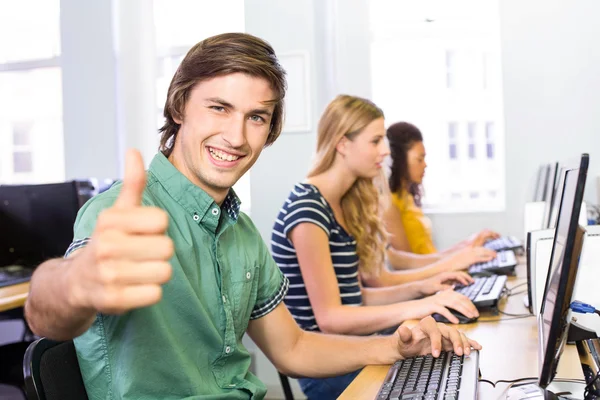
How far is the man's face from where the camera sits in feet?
4.60

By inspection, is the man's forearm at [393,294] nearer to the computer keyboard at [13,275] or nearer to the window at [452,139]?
the computer keyboard at [13,275]

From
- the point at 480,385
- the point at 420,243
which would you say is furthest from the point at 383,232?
the point at 480,385

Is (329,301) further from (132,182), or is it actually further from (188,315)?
(132,182)

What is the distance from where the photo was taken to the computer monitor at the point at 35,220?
3262 mm

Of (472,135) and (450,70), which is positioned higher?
(450,70)

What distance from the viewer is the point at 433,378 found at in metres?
1.29

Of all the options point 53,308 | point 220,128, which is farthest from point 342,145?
point 53,308

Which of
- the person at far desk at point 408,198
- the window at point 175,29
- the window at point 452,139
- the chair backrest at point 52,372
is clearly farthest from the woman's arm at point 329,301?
the window at point 175,29

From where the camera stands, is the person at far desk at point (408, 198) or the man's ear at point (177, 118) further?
the person at far desk at point (408, 198)

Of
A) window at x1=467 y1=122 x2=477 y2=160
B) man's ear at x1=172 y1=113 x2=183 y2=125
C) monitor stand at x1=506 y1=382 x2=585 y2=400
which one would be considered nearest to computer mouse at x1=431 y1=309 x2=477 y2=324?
monitor stand at x1=506 y1=382 x2=585 y2=400

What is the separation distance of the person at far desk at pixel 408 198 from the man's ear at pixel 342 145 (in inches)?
41.3

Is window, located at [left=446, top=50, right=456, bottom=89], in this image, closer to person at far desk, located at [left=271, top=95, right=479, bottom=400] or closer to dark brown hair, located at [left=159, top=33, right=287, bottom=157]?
person at far desk, located at [left=271, top=95, right=479, bottom=400]

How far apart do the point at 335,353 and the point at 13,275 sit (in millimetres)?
1912

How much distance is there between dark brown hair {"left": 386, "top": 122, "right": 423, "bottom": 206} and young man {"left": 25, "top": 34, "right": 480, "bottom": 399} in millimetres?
2208
